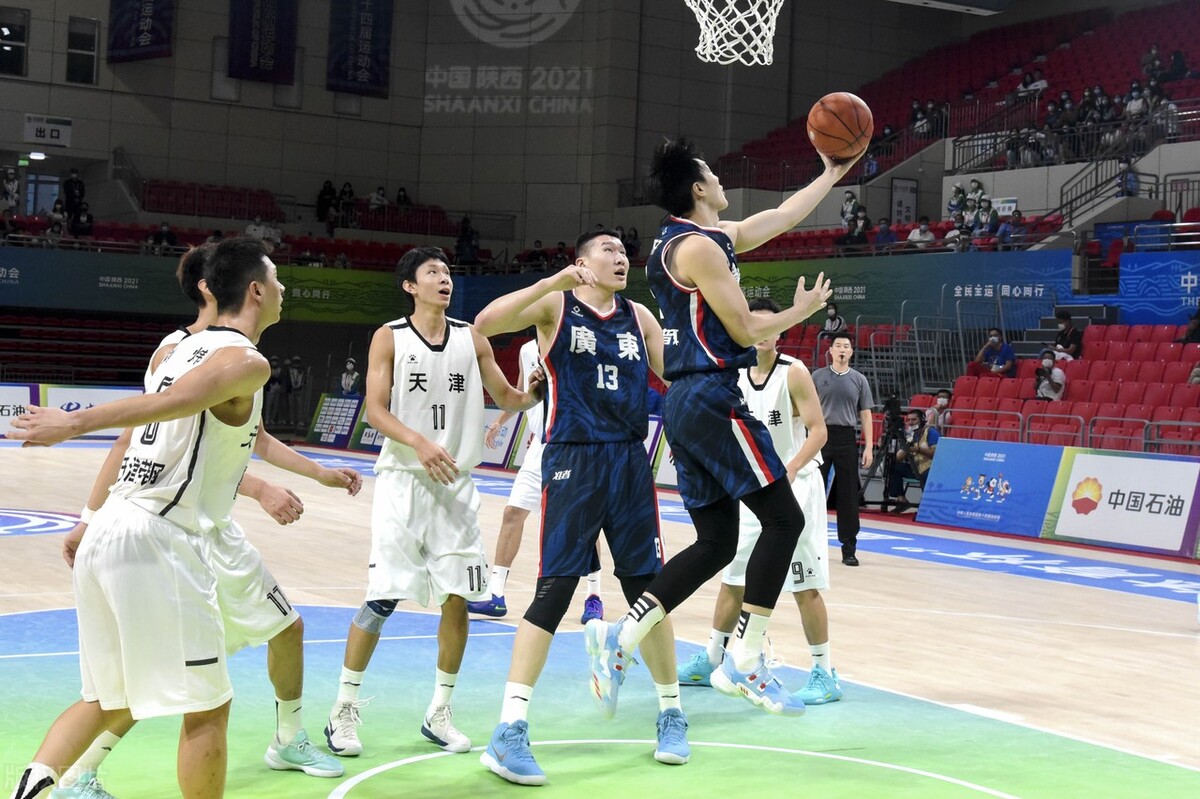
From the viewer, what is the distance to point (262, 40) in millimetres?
33406

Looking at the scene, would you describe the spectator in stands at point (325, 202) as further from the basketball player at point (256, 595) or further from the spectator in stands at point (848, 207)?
the basketball player at point (256, 595)

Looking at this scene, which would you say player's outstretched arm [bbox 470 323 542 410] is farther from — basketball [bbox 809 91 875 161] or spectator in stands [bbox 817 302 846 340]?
spectator in stands [bbox 817 302 846 340]

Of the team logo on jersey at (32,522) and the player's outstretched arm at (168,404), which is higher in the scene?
the player's outstretched arm at (168,404)

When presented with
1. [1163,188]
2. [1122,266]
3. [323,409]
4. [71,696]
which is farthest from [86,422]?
[323,409]

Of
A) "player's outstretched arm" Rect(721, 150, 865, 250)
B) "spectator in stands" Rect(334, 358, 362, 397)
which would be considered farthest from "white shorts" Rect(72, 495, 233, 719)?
"spectator in stands" Rect(334, 358, 362, 397)

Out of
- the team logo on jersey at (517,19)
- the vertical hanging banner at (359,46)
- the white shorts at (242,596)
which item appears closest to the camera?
the white shorts at (242,596)

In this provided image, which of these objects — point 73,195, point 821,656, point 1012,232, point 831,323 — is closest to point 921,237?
point 1012,232

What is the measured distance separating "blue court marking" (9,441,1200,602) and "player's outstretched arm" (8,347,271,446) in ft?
28.1

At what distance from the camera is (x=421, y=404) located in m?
5.64

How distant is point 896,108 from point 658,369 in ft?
92.1

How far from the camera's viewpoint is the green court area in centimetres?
479

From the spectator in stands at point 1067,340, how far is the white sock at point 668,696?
1408 centimetres

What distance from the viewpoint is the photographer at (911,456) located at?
15.9 meters

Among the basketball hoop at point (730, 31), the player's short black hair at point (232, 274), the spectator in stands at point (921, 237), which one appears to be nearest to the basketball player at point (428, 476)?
the player's short black hair at point (232, 274)
